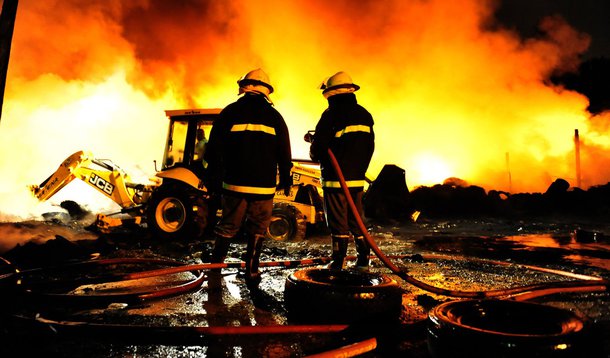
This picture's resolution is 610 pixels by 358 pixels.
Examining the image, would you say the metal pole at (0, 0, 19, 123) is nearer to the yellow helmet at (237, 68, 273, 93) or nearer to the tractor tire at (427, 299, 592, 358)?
the yellow helmet at (237, 68, 273, 93)

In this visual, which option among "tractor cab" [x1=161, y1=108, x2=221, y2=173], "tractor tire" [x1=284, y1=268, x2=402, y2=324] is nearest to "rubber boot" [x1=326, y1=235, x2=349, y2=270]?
"tractor tire" [x1=284, y1=268, x2=402, y2=324]

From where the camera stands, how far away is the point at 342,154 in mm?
4457

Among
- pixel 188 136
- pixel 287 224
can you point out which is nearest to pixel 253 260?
Result: pixel 287 224

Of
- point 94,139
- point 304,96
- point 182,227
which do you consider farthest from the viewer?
point 304,96

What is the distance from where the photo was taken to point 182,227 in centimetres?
786

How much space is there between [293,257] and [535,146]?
1990 cm

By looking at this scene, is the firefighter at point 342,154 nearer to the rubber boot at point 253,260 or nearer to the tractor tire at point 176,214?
the rubber boot at point 253,260

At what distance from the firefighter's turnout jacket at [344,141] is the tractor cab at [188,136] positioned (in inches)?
161

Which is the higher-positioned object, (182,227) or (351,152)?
(351,152)

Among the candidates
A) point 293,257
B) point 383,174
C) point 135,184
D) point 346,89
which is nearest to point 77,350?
point 346,89

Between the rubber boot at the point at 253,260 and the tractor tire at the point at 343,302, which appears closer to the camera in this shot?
the tractor tire at the point at 343,302

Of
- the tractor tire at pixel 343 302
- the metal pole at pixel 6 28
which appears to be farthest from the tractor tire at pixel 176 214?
the tractor tire at pixel 343 302

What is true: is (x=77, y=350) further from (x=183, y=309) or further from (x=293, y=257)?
(x=293, y=257)

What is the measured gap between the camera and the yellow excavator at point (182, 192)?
787 centimetres
